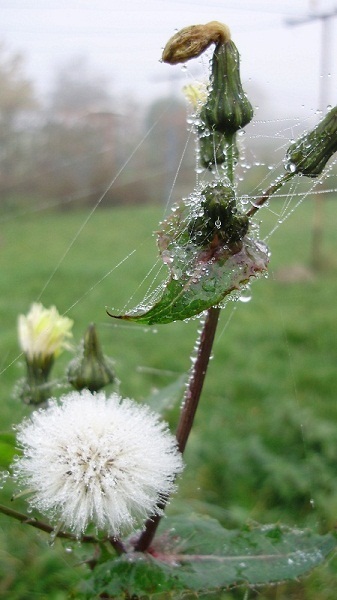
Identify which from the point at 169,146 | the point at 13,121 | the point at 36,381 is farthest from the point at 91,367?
the point at 13,121

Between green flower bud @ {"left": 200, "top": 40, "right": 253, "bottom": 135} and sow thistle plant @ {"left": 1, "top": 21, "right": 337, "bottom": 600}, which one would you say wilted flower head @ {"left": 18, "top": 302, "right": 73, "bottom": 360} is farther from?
green flower bud @ {"left": 200, "top": 40, "right": 253, "bottom": 135}

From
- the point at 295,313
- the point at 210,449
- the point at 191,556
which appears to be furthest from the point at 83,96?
the point at 191,556

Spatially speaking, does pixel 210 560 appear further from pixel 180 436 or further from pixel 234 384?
pixel 234 384

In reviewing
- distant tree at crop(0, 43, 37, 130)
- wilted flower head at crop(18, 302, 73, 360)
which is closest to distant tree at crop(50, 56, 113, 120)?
distant tree at crop(0, 43, 37, 130)

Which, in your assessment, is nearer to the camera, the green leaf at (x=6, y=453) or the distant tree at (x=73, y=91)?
the green leaf at (x=6, y=453)

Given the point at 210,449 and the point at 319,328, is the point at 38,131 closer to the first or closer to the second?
the point at 319,328

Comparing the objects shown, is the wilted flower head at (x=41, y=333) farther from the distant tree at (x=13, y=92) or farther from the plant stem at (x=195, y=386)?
the distant tree at (x=13, y=92)

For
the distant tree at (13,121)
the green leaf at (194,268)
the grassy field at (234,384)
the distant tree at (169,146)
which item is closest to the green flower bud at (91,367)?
the grassy field at (234,384)
